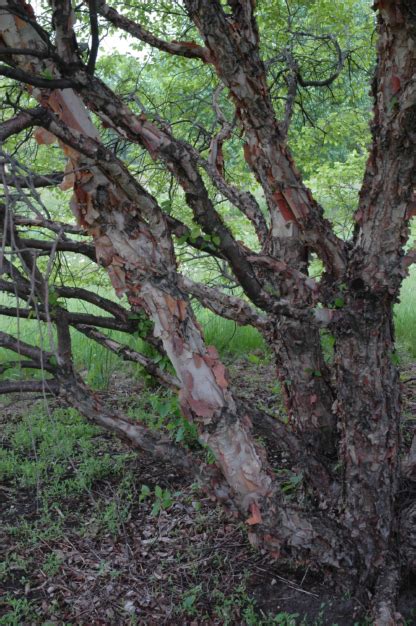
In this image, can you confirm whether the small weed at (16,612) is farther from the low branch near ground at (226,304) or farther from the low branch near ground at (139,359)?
the low branch near ground at (226,304)

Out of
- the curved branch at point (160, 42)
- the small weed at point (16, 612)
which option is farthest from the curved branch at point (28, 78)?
the small weed at point (16, 612)

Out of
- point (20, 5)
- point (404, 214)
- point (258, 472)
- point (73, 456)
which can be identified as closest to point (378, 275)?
point (404, 214)

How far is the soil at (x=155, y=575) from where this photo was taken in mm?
2727

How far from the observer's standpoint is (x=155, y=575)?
300 cm

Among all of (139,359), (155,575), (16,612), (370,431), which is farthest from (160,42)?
(16,612)

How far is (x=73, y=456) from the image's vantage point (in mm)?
4195

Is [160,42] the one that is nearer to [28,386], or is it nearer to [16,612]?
[28,386]

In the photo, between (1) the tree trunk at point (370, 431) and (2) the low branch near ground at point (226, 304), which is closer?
(1) the tree trunk at point (370, 431)

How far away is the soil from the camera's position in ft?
8.95

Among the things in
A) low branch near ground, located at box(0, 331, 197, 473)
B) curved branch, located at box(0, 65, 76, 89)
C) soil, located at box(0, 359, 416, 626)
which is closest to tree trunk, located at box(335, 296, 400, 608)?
soil, located at box(0, 359, 416, 626)

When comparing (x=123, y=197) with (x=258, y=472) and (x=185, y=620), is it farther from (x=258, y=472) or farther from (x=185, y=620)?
(x=185, y=620)

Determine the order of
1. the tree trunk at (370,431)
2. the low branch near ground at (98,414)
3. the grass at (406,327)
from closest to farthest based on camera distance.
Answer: the tree trunk at (370,431) → the low branch near ground at (98,414) → the grass at (406,327)

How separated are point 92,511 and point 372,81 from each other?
2.80 m

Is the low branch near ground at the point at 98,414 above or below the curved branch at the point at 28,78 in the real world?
below
